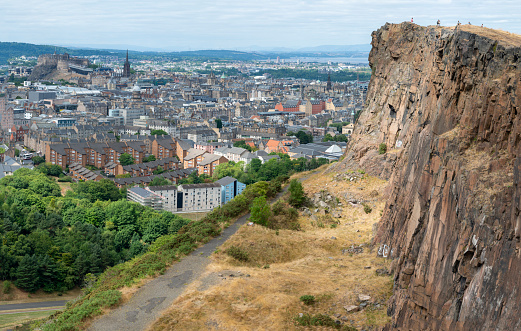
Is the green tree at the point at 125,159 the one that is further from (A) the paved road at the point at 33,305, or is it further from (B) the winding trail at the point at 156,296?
(B) the winding trail at the point at 156,296

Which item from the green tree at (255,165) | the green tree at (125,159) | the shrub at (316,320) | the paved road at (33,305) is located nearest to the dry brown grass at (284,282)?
the shrub at (316,320)

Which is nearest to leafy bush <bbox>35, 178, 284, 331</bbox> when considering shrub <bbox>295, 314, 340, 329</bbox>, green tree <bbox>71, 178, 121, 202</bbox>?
shrub <bbox>295, 314, 340, 329</bbox>

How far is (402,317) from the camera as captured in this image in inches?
703

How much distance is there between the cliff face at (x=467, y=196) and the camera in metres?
14.6

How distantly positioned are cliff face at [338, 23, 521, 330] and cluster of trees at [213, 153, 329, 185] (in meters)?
56.0

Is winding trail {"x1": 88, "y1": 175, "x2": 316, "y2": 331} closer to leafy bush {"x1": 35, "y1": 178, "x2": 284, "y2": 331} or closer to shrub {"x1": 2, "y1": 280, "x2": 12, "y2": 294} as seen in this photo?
leafy bush {"x1": 35, "y1": 178, "x2": 284, "y2": 331}

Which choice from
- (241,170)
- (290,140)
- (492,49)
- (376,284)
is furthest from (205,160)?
(492,49)

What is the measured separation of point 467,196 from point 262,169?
6518 centimetres

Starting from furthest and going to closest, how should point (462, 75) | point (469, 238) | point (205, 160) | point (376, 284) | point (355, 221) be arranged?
point (205, 160) → point (355, 221) → point (376, 284) → point (462, 75) → point (469, 238)

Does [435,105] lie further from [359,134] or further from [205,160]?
[205,160]

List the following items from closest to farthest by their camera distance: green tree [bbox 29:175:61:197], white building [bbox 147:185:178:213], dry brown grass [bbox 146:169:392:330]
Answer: dry brown grass [bbox 146:169:392:330], green tree [bbox 29:175:61:197], white building [bbox 147:185:178:213]

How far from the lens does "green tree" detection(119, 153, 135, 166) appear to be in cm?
9786

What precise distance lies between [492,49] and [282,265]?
573 inches

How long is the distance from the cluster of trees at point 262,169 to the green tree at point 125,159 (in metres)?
16.5
